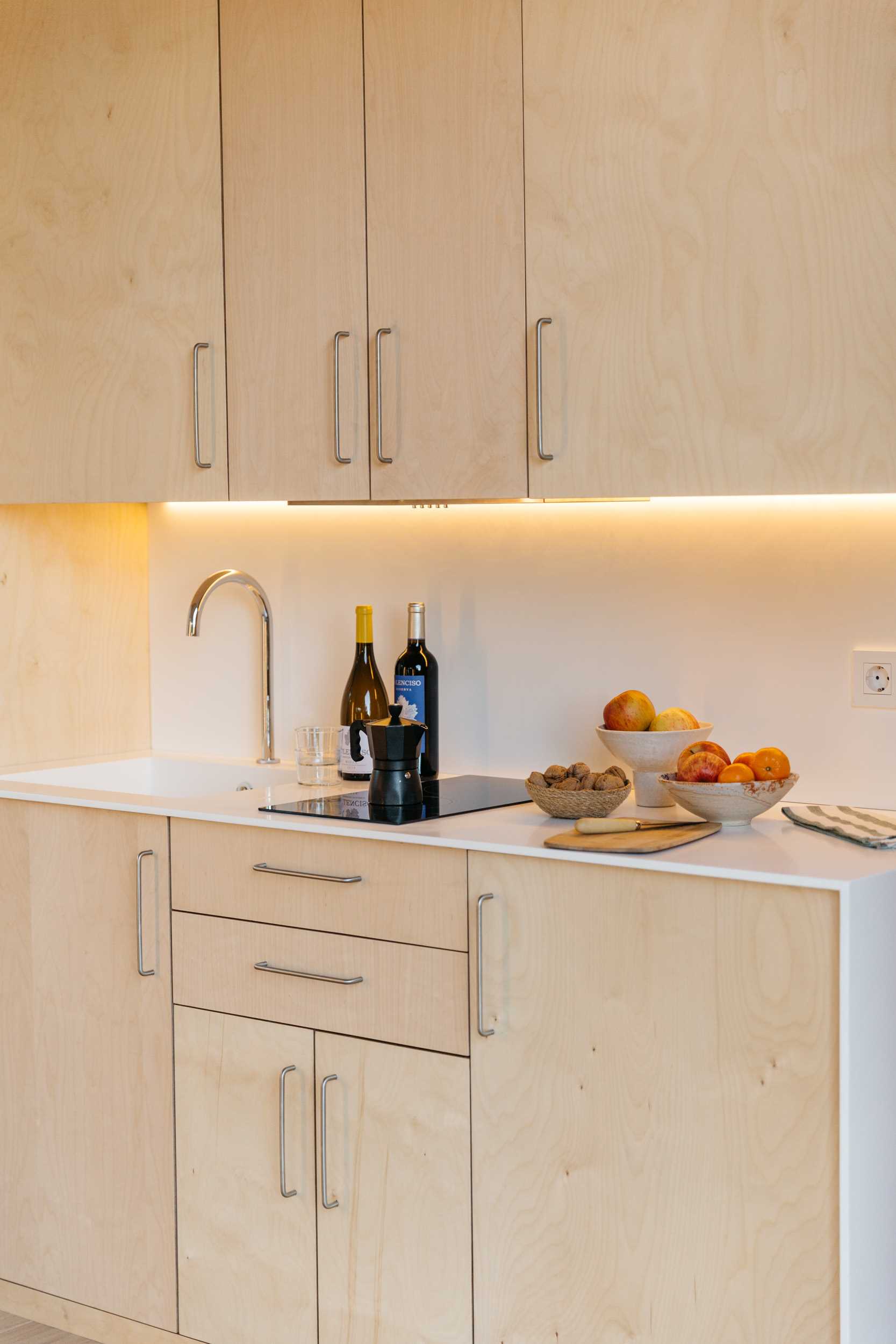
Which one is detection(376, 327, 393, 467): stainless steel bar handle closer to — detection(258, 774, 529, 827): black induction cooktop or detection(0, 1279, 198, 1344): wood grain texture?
detection(258, 774, 529, 827): black induction cooktop

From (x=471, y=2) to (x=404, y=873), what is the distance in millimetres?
1358

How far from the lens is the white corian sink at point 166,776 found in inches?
115

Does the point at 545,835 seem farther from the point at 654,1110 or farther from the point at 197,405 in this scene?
the point at 197,405

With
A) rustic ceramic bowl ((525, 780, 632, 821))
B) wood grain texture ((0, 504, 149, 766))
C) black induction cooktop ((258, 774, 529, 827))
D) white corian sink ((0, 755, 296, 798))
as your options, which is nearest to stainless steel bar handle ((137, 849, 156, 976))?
black induction cooktop ((258, 774, 529, 827))

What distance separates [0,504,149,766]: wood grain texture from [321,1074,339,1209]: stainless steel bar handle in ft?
3.47

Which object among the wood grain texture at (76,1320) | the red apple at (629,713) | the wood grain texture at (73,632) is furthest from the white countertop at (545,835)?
the wood grain texture at (76,1320)

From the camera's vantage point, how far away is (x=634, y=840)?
2.03m

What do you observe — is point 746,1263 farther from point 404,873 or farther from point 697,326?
point 697,326

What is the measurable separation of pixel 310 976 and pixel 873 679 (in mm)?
991

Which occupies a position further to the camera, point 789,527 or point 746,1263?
point 789,527

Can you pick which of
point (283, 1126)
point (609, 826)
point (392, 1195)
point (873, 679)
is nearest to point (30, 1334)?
point (283, 1126)

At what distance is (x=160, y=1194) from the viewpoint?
251 cm

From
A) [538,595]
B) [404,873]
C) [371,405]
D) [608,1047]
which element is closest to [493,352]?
[371,405]

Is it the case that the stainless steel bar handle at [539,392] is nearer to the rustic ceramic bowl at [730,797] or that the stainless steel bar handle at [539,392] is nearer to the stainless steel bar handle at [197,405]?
the rustic ceramic bowl at [730,797]
